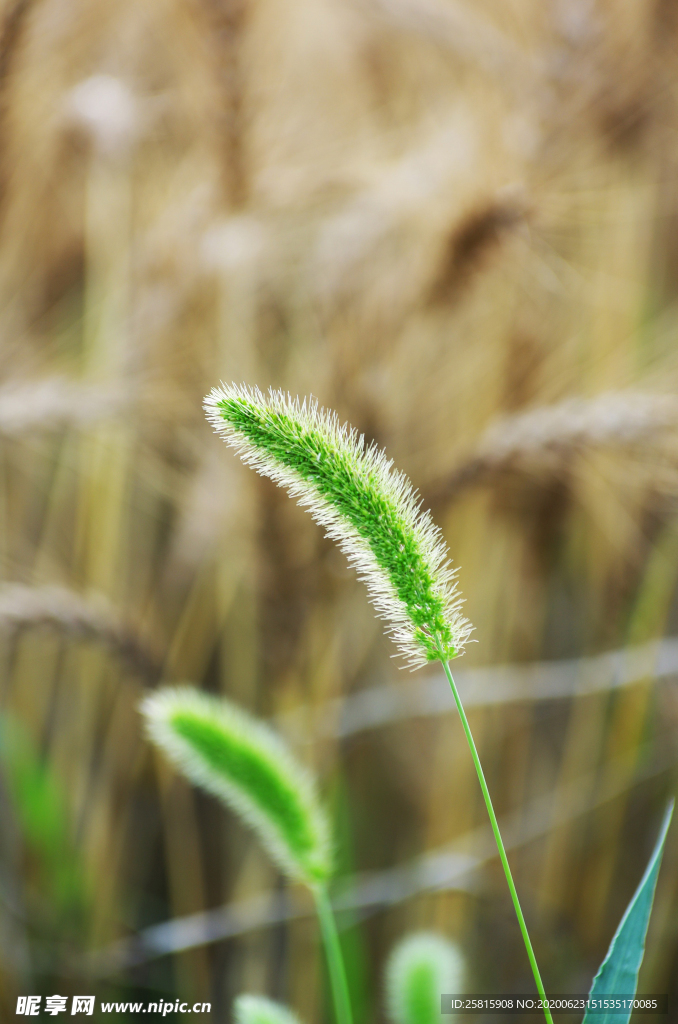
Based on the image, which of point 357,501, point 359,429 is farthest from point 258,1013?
point 359,429

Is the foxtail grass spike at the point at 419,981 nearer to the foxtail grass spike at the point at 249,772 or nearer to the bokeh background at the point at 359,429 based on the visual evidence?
the foxtail grass spike at the point at 249,772

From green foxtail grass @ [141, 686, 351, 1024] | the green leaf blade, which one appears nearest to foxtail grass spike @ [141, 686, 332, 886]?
green foxtail grass @ [141, 686, 351, 1024]

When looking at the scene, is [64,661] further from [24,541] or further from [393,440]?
[393,440]

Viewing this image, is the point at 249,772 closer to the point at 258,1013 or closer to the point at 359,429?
the point at 258,1013

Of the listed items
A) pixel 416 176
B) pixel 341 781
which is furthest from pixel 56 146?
pixel 341 781

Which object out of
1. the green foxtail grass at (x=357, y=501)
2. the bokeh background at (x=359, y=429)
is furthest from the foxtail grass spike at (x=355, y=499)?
the bokeh background at (x=359, y=429)

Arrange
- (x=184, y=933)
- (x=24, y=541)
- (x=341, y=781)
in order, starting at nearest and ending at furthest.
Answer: (x=184, y=933)
(x=341, y=781)
(x=24, y=541)
